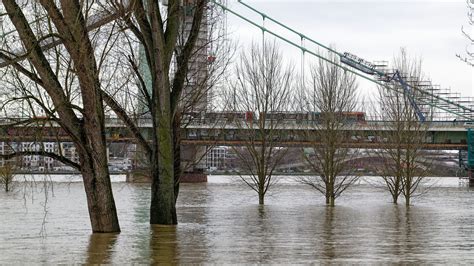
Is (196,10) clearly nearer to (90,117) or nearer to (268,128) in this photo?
(90,117)

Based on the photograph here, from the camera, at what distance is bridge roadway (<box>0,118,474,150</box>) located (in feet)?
54.4

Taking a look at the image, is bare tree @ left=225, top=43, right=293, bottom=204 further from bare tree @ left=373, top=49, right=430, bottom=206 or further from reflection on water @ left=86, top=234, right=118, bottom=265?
reflection on water @ left=86, top=234, right=118, bottom=265

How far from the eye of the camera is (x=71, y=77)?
16609mm

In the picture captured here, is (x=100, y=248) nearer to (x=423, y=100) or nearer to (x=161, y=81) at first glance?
(x=161, y=81)

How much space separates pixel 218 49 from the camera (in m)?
27.3

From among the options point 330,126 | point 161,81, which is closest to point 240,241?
point 161,81

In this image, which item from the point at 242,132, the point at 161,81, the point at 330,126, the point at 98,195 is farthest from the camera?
the point at 242,132

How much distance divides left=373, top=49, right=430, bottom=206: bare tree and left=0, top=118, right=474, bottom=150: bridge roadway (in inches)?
26.8

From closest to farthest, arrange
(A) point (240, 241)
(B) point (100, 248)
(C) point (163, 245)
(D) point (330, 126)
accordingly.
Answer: (B) point (100, 248) < (C) point (163, 245) < (A) point (240, 241) < (D) point (330, 126)

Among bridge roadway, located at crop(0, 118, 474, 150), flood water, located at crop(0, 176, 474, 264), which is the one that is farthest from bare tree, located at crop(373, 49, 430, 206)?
flood water, located at crop(0, 176, 474, 264)

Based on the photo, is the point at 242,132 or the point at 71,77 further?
the point at 242,132

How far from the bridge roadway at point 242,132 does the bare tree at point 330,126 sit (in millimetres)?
901

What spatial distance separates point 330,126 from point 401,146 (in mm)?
3961

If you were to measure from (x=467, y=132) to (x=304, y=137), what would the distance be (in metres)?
34.2
